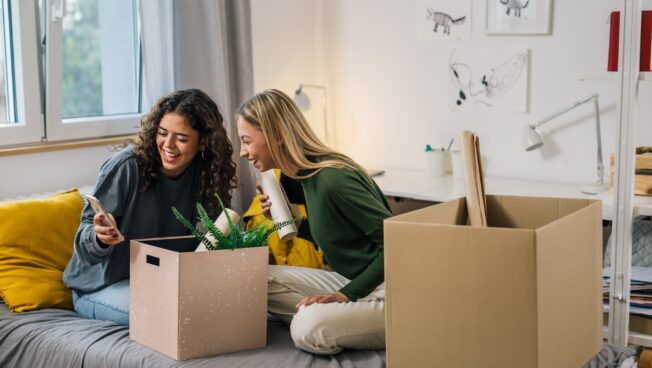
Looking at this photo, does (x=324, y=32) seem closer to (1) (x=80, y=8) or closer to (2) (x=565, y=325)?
(1) (x=80, y=8)

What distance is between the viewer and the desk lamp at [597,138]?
304cm

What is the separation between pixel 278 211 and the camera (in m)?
2.34

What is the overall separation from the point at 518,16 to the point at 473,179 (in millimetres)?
1953

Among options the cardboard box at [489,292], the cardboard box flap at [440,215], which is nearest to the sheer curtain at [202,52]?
the cardboard box flap at [440,215]

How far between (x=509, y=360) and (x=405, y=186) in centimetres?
194

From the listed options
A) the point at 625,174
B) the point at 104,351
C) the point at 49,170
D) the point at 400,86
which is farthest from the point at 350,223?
the point at 400,86

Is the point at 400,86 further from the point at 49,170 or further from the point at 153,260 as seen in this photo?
the point at 153,260

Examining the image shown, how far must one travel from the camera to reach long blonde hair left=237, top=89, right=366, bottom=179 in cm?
219

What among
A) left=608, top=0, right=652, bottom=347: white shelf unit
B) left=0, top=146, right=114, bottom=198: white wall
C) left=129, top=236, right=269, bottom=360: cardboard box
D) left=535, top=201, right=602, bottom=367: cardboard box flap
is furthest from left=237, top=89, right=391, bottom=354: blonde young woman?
left=0, top=146, right=114, bottom=198: white wall

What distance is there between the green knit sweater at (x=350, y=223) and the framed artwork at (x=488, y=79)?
1.43 metres

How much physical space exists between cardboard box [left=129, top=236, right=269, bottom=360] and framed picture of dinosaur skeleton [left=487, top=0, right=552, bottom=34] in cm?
182

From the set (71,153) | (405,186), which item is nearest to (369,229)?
(405,186)

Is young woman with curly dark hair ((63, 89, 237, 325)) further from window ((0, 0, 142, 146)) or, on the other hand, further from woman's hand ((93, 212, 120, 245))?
window ((0, 0, 142, 146))

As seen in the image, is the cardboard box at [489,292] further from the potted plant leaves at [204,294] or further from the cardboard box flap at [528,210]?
the potted plant leaves at [204,294]
